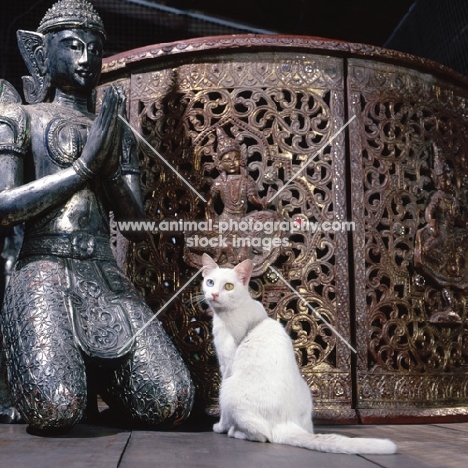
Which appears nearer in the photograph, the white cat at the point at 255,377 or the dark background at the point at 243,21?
the white cat at the point at 255,377

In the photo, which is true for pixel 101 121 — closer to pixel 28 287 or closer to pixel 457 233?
pixel 28 287

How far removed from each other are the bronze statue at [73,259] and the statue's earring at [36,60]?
0.04ft

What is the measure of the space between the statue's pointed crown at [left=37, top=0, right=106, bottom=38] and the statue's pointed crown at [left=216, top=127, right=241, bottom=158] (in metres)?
0.79

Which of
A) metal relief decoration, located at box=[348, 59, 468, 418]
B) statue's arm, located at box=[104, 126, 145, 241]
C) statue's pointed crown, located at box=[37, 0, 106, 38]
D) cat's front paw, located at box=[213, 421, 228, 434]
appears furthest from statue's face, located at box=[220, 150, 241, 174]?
cat's front paw, located at box=[213, 421, 228, 434]

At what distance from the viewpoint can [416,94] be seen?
149 inches

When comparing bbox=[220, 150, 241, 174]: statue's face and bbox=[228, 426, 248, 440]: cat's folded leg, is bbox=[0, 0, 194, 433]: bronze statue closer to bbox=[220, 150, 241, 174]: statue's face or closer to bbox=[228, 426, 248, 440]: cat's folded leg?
bbox=[228, 426, 248, 440]: cat's folded leg

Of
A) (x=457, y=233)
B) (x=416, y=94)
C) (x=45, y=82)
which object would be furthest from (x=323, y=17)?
(x=45, y=82)

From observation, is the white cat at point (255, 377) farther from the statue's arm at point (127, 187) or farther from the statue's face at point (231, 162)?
the statue's face at point (231, 162)

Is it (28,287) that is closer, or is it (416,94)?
(28,287)

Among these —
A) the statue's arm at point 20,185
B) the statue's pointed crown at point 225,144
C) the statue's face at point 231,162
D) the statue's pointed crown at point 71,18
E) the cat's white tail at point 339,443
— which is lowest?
the cat's white tail at point 339,443

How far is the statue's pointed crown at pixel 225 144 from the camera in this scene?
351cm

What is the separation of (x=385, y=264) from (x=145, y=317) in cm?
129

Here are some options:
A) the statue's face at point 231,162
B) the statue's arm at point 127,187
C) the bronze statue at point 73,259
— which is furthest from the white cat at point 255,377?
the statue's face at point 231,162

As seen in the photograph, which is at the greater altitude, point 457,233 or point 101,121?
point 101,121
